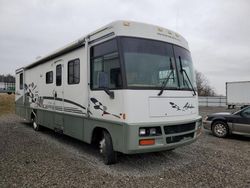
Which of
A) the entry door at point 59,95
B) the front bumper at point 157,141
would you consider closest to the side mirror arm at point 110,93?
the front bumper at point 157,141

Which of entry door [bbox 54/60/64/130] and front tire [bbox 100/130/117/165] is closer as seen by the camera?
front tire [bbox 100/130/117/165]

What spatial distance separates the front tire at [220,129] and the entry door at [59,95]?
5799 mm

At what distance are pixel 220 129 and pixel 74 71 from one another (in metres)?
5.96

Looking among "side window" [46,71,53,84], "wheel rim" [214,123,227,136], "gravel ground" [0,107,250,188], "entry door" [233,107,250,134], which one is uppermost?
"side window" [46,71,53,84]

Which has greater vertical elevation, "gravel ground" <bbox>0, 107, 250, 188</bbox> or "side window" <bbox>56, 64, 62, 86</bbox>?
"side window" <bbox>56, 64, 62, 86</bbox>

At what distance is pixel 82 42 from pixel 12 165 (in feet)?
11.0

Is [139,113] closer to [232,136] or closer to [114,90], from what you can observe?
[114,90]

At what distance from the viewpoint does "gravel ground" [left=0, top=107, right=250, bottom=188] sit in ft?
15.5

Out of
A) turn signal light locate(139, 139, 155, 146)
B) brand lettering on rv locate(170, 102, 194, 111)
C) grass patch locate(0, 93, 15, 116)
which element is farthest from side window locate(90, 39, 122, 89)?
grass patch locate(0, 93, 15, 116)

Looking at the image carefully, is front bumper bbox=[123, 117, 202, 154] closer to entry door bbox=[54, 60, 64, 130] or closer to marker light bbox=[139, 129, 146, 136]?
marker light bbox=[139, 129, 146, 136]

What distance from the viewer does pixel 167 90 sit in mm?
5391

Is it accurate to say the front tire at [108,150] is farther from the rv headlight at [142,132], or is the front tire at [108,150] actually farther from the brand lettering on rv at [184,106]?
the brand lettering on rv at [184,106]

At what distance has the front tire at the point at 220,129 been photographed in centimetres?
943

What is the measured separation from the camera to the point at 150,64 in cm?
533
